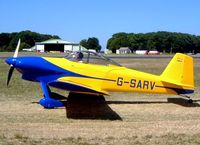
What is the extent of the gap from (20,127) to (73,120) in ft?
4.79

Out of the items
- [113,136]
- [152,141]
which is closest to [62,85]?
[113,136]

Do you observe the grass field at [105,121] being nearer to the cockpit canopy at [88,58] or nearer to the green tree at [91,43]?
the cockpit canopy at [88,58]

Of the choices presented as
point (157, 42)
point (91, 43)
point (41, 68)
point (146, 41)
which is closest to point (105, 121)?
point (41, 68)

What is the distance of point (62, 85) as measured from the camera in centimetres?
1018

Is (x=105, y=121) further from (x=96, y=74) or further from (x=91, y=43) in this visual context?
(x=91, y=43)

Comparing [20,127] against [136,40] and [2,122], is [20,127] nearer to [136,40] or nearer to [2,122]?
[2,122]

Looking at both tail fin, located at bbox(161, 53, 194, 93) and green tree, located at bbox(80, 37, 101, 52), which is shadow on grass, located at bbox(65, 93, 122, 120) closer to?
tail fin, located at bbox(161, 53, 194, 93)

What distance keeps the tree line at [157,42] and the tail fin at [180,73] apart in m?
157

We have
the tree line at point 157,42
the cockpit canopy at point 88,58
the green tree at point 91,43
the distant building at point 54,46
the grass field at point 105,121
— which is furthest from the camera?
the tree line at point 157,42

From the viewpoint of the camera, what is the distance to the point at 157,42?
572 feet

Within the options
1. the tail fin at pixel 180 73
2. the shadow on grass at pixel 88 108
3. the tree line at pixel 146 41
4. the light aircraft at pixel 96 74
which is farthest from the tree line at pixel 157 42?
the shadow on grass at pixel 88 108

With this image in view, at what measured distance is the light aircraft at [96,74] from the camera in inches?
448

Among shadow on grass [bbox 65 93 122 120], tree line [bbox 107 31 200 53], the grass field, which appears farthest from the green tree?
the grass field

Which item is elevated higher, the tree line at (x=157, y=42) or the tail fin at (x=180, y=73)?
the tree line at (x=157, y=42)
